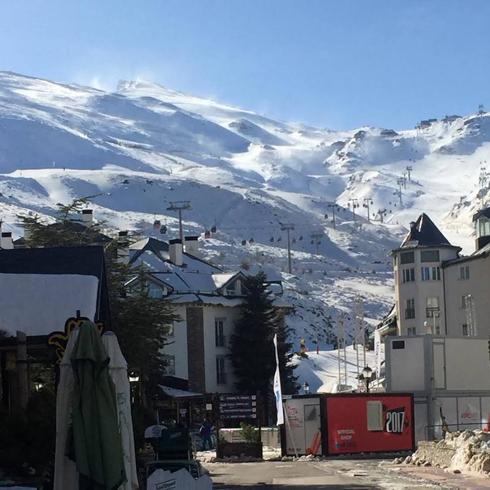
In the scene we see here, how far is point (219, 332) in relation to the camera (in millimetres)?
72312

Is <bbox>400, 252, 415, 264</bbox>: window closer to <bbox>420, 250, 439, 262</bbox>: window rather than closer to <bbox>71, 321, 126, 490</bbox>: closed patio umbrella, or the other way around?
<bbox>420, 250, 439, 262</bbox>: window

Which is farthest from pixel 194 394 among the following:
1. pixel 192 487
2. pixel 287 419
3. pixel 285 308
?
pixel 192 487

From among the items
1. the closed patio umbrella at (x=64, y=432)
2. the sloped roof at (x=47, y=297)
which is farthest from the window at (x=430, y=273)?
the closed patio umbrella at (x=64, y=432)

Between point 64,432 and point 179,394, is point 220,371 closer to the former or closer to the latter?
point 179,394

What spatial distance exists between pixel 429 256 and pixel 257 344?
1574cm

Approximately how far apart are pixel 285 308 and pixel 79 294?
59535mm

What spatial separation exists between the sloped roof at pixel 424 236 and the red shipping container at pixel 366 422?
137 feet

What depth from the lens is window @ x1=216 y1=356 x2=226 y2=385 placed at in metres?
71.3

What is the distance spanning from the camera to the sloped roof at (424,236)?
8270 centimetres

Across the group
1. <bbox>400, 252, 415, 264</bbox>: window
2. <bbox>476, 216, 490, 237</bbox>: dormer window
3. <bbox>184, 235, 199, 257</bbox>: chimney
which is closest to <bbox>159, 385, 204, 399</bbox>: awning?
<bbox>400, 252, 415, 264</bbox>: window

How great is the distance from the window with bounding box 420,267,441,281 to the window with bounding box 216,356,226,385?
15.5 metres

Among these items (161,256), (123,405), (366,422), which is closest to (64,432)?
(123,405)

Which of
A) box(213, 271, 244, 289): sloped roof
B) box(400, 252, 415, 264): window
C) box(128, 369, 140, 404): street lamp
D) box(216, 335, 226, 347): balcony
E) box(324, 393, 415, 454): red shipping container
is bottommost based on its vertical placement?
box(324, 393, 415, 454): red shipping container

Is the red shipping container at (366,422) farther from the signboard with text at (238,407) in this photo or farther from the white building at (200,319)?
the white building at (200,319)
